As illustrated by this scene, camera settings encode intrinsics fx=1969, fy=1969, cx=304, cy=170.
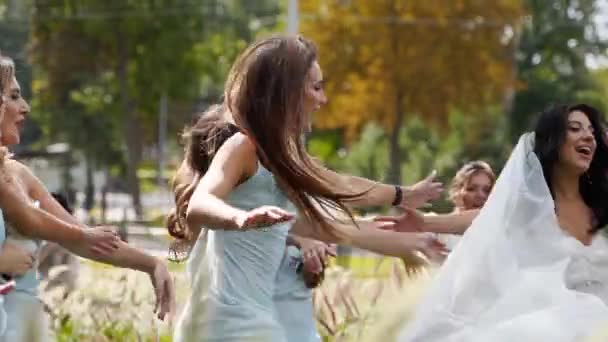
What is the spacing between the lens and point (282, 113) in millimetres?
5770

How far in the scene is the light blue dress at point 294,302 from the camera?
6.87m

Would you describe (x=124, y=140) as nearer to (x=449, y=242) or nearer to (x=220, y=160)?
(x=449, y=242)

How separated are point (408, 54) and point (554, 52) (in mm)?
8846

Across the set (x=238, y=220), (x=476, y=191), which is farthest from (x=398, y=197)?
(x=476, y=191)

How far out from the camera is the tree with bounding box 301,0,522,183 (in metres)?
39.4

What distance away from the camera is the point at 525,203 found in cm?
707

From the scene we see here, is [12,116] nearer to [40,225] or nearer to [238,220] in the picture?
[40,225]

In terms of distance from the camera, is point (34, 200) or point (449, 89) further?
point (449, 89)

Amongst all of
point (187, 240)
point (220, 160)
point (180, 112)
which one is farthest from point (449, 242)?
point (180, 112)

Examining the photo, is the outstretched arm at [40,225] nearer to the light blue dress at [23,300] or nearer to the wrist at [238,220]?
the light blue dress at [23,300]

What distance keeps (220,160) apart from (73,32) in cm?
3481

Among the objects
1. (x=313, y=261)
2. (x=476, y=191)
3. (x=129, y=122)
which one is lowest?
(x=129, y=122)

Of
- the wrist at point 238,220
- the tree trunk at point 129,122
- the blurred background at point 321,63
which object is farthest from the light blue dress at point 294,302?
the tree trunk at point 129,122

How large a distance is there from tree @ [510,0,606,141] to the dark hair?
37.3 metres
